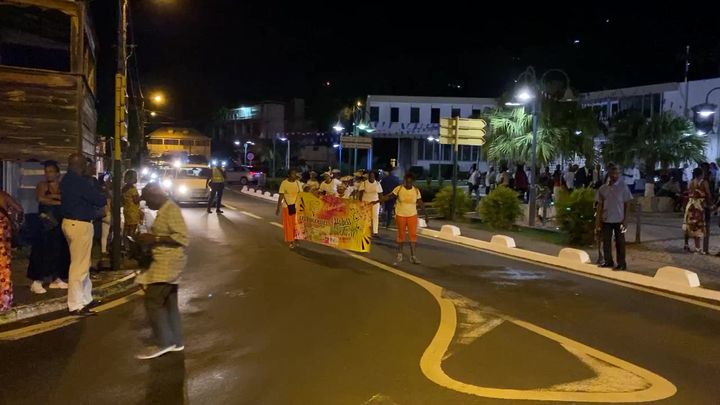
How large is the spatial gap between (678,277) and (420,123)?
55107mm

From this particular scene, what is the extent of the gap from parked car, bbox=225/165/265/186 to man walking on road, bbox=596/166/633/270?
40110 millimetres

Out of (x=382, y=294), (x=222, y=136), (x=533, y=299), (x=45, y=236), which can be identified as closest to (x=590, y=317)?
(x=533, y=299)

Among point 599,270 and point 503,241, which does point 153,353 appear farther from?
point 503,241

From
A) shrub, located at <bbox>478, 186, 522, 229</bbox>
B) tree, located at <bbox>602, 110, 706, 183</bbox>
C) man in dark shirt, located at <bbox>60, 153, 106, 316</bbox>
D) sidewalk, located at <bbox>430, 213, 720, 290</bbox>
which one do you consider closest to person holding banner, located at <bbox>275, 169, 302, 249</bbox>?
sidewalk, located at <bbox>430, 213, 720, 290</bbox>

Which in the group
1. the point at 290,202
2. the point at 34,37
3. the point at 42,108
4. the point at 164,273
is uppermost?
the point at 34,37

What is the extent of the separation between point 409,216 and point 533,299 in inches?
154

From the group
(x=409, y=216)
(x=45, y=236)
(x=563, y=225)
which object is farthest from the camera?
(x=563, y=225)

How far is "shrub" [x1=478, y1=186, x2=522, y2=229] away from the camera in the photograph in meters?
20.6

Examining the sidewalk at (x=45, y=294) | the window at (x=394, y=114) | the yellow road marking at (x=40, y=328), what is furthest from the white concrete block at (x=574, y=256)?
the window at (x=394, y=114)

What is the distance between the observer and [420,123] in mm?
66250

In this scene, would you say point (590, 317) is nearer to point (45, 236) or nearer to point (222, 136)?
point (45, 236)

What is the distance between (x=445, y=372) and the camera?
6.68m

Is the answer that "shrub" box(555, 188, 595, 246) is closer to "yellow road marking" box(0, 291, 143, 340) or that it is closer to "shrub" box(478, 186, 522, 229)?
"shrub" box(478, 186, 522, 229)

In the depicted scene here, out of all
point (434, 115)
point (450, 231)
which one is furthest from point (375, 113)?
point (450, 231)
